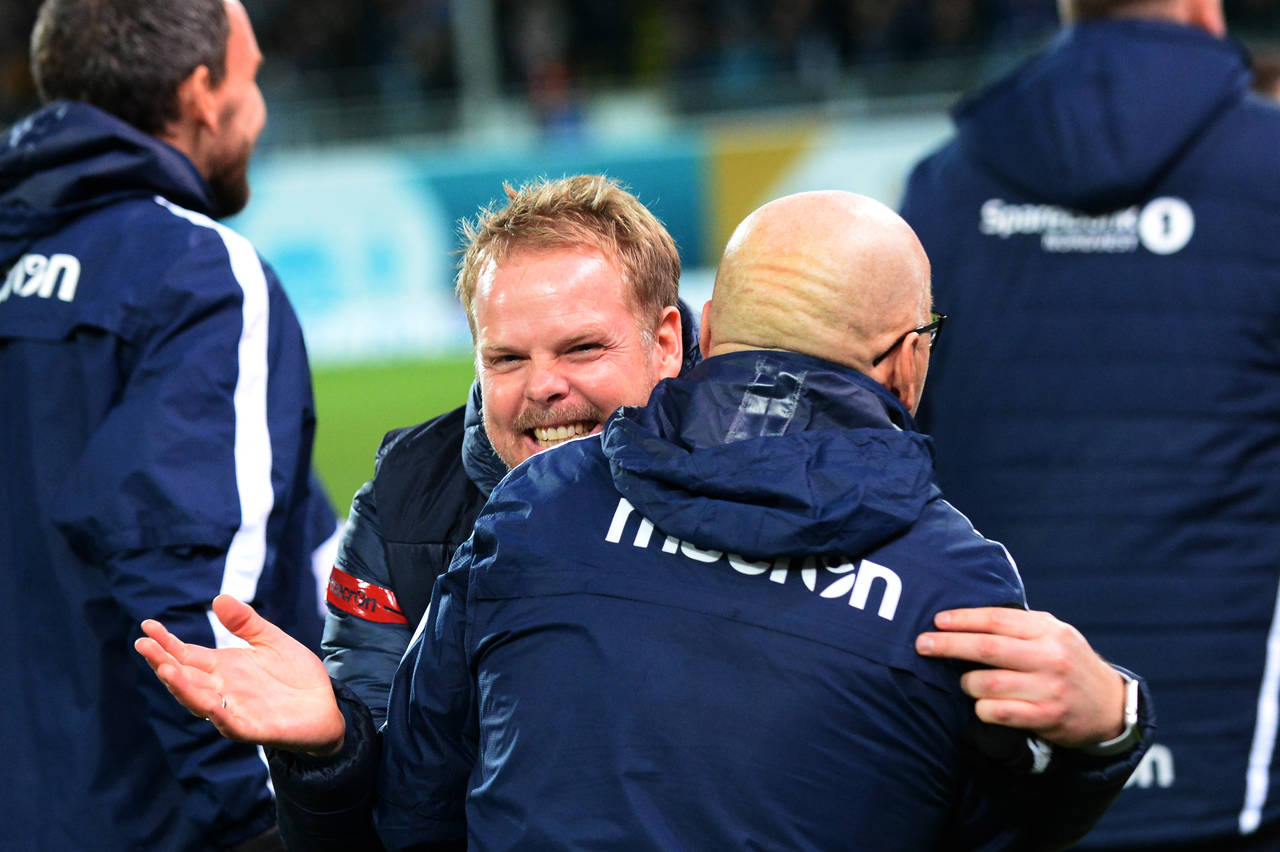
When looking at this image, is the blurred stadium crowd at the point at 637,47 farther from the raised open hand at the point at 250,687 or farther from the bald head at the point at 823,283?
the raised open hand at the point at 250,687

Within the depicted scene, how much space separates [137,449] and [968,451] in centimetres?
Result: 165

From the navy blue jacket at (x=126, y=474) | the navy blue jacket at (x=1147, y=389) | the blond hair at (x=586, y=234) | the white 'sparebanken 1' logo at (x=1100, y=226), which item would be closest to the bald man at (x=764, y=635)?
the blond hair at (x=586, y=234)

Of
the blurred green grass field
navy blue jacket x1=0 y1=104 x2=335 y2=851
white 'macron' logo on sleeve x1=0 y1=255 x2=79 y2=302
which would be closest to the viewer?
navy blue jacket x1=0 y1=104 x2=335 y2=851

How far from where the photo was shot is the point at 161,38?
3.05 metres

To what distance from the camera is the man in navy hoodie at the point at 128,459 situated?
2.62 metres

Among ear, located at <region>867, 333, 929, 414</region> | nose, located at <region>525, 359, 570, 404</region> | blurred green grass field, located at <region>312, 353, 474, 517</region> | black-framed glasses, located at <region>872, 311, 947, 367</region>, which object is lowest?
blurred green grass field, located at <region>312, 353, 474, 517</region>

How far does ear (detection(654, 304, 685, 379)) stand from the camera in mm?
2469

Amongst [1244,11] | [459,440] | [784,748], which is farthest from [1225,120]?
[1244,11]

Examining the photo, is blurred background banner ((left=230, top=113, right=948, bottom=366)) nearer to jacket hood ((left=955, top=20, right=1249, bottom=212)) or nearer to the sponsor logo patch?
jacket hood ((left=955, top=20, right=1249, bottom=212))

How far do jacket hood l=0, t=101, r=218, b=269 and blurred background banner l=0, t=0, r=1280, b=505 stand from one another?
Answer: 11.5 meters

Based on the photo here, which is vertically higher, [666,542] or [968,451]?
[666,542]

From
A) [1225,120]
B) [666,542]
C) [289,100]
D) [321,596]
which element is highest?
[1225,120]

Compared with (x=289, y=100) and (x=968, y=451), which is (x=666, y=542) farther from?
(x=289, y=100)

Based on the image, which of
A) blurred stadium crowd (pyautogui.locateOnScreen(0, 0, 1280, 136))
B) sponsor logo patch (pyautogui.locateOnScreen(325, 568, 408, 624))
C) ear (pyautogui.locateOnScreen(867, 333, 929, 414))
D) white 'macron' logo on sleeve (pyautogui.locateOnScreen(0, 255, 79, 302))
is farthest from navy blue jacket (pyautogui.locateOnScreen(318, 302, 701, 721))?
blurred stadium crowd (pyautogui.locateOnScreen(0, 0, 1280, 136))
